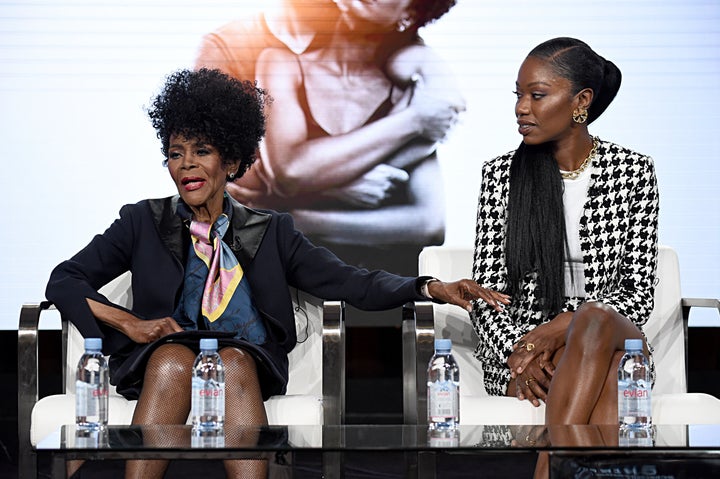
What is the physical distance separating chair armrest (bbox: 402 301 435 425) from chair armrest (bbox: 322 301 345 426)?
0.19 m

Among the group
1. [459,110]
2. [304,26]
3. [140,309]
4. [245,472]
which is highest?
[304,26]

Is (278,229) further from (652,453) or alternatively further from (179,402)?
(652,453)

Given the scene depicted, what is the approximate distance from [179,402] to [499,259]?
1051 millimetres

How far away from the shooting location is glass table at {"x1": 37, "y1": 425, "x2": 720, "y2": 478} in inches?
87.0

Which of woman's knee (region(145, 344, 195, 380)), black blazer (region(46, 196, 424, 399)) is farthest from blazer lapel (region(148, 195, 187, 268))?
woman's knee (region(145, 344, 195, 380))

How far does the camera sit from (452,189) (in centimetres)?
444

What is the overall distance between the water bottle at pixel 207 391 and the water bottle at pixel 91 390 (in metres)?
0.21

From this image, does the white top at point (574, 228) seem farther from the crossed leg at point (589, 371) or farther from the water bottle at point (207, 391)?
the water bottle at point (207, 391)

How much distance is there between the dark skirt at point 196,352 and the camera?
9.61ft

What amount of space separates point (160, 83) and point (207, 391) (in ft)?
7.04

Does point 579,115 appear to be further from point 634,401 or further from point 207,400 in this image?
point 207,400

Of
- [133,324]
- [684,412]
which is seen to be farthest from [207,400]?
[684,412]

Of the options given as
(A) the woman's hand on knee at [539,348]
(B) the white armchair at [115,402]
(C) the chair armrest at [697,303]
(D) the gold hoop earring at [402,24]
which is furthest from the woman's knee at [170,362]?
(D) the gold hoop earring at [402,24]

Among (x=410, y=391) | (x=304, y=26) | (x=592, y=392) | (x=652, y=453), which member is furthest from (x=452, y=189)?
(x=652, y=453)
